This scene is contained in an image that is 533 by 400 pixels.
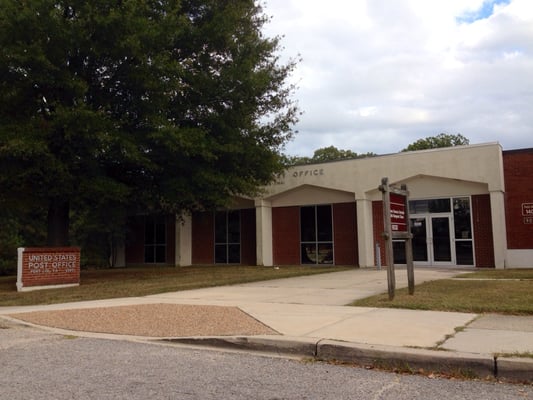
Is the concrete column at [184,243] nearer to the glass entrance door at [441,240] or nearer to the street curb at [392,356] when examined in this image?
the glass entrance door at [441,240]

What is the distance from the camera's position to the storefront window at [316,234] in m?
24.8

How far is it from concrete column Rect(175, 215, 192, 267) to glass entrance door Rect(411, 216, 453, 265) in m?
12.5

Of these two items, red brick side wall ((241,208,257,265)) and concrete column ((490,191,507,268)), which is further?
red brick side wall ((241,208,257,265))

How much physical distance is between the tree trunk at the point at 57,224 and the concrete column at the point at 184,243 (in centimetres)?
876

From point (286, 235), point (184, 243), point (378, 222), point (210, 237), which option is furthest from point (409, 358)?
point (184, 243)

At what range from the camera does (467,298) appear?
1013 cm

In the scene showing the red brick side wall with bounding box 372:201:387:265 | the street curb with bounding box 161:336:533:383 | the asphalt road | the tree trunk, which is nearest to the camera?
the asphalt road

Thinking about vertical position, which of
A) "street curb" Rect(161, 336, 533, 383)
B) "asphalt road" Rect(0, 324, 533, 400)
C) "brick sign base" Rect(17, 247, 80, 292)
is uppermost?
"brick sign base" Rect(17, 247, 80, 292)

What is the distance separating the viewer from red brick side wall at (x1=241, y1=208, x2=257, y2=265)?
27.0 meters

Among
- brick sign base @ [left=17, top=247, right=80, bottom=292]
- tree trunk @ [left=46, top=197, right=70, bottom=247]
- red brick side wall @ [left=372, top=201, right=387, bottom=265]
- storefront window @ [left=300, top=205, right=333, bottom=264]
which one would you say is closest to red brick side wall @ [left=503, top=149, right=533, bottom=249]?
red brick side wall @ [left=372, top=201, right=387, bottom=265]

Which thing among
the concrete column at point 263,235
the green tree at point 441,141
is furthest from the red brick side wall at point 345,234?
the green tree at point 441,141

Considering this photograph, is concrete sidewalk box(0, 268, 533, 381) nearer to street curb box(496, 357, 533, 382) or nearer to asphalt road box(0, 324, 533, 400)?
street curb box(496, 357, 533, 382)

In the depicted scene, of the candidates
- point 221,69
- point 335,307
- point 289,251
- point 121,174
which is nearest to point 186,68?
point 221,69

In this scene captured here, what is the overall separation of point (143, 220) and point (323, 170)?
12.3 m
